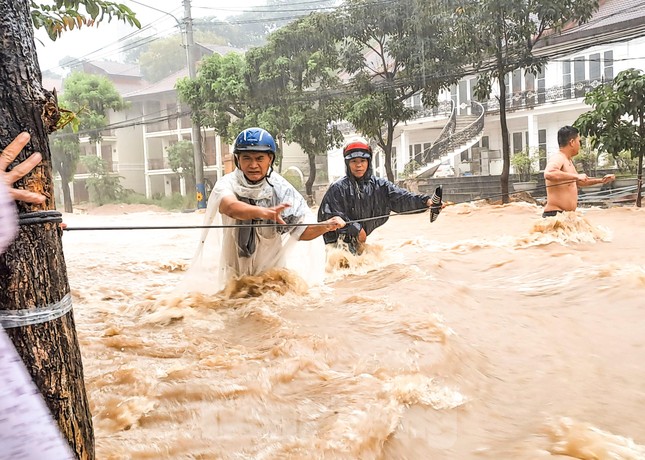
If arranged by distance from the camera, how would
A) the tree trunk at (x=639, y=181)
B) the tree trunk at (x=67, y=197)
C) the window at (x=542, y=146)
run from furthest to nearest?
the tree trunk at (x=67, y=197)
the window at (x=542, y=146)
the tree trunk at (x=639, y=181)

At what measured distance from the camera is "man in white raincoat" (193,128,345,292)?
3.68 meters

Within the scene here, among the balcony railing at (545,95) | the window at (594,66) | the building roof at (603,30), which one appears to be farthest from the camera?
the balcony railing at (545,95)

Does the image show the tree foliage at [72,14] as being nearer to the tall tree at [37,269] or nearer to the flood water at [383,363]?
the flood water at [383,363]

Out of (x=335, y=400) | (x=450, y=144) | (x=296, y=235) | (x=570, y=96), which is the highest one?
(x=570, y=96)

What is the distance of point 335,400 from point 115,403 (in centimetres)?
88

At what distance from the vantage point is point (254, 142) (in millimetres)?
3654

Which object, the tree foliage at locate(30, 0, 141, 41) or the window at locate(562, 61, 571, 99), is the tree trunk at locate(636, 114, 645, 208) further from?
the tree foliage at locate(30, 0, 141, 41)

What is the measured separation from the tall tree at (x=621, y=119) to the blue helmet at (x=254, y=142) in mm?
5941

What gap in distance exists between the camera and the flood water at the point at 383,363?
1931 mm

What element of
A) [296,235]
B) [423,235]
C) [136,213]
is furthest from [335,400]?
[136,213]

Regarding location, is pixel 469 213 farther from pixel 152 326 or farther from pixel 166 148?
pixel 166 148

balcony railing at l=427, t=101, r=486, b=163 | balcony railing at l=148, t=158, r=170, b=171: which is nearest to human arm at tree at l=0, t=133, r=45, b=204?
balcony railing at l=427, t=101, r=486, b=163

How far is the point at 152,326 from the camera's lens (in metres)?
3.60

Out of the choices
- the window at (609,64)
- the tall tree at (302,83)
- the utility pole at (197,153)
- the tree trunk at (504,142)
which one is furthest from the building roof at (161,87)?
the window at (609,64)
